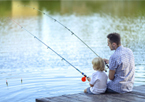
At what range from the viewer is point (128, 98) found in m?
5.09

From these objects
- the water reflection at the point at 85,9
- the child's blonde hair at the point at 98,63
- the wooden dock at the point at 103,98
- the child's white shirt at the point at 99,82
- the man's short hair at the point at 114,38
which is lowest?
the wooden dock at the point at 103,98

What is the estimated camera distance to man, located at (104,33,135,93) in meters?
5.10

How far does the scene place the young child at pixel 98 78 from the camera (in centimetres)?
519

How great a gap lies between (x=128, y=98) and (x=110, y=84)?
1.37 ft

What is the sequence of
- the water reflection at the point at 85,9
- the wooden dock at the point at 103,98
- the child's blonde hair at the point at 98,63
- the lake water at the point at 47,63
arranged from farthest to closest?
1. the water reflection at the point at 85,9
2. the lake water at the point at 47,63
3. the child's blonde hair at the point at 98,63
4. the wooden dock at the point at 103,98

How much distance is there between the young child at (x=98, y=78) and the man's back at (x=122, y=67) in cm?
14

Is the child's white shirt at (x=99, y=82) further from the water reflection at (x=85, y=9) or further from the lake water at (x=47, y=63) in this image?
the water reflection at (x=85, y=9)

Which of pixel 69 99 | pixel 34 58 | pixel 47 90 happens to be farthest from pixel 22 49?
pixel 69 99

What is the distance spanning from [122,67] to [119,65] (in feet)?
0.20

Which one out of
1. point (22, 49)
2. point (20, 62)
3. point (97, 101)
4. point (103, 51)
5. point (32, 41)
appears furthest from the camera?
point (32, 41)

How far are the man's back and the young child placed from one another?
14 centimetres

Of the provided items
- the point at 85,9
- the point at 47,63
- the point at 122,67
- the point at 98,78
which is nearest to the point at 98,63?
the point at 98,78

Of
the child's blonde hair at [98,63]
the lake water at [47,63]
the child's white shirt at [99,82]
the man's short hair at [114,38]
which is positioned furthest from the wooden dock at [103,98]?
the lake water at [47,63]

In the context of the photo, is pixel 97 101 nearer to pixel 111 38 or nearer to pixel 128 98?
pixel 128 98
